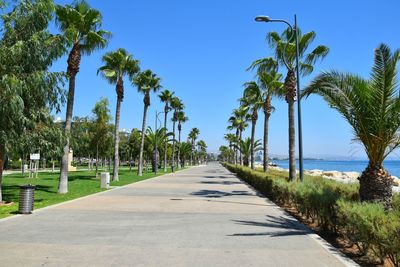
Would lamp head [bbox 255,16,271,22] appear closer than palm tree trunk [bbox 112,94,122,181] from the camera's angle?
Yes

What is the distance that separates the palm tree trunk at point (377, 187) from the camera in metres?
10.2

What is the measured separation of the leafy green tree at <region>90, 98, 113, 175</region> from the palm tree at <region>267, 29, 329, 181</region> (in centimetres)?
1964

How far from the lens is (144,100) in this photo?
42.6 meters

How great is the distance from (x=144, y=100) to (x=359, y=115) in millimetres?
33133

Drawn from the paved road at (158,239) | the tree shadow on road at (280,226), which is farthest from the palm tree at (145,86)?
the tree shadow on road at (280,226)

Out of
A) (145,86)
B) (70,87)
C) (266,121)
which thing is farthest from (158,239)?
(145,86)

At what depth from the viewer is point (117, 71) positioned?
31594 millimetres

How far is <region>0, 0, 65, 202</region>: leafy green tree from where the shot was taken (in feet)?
42.8

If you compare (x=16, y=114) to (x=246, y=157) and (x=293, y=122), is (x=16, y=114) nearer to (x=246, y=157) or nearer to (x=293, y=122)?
(x=293, y=122)

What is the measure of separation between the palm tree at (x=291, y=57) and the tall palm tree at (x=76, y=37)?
9.07m

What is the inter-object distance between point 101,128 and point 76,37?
17401 millimetres

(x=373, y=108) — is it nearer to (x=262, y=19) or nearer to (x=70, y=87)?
(x=262, y=19)

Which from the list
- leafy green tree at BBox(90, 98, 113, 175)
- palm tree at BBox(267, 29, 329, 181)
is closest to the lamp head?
palm tree at BBox(267, 29, 329, 181)

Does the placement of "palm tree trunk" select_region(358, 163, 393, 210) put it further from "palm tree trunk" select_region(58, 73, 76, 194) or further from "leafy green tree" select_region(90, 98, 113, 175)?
"leafy green tree" select_region(90, 98, 113, 175)
